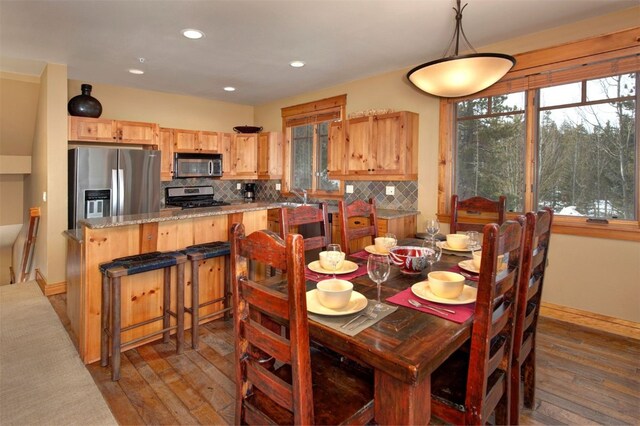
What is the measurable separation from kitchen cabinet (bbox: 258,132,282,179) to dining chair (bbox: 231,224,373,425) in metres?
4.47

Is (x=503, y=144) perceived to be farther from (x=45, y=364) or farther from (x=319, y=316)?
(x=45, y=364)

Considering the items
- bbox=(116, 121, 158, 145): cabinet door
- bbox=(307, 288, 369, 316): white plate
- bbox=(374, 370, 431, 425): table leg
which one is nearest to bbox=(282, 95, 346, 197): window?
bbox=(116, 121, 158, 145): cabinet door

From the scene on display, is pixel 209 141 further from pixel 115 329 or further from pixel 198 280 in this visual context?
pixel 115 329

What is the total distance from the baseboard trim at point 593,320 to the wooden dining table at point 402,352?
2491 millimetres

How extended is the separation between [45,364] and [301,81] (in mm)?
4037

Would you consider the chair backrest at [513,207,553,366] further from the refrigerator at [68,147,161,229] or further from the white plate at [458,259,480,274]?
the refrigerator at [68,147,161,229]

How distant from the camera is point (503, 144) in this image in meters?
3.53

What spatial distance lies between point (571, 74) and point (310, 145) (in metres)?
3.40

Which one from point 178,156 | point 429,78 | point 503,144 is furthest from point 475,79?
point 178,156

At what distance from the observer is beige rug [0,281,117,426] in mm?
1923

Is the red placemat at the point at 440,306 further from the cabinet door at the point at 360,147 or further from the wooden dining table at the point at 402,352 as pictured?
the cabinet door at the point at 360,147

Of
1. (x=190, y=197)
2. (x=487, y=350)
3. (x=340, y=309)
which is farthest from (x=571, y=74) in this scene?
(x=190, y=197)

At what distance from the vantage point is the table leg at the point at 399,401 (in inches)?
43.2

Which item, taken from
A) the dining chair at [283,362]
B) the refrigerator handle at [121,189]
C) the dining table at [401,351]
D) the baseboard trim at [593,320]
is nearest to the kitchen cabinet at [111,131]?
the refrigerator handle at [121,189]
